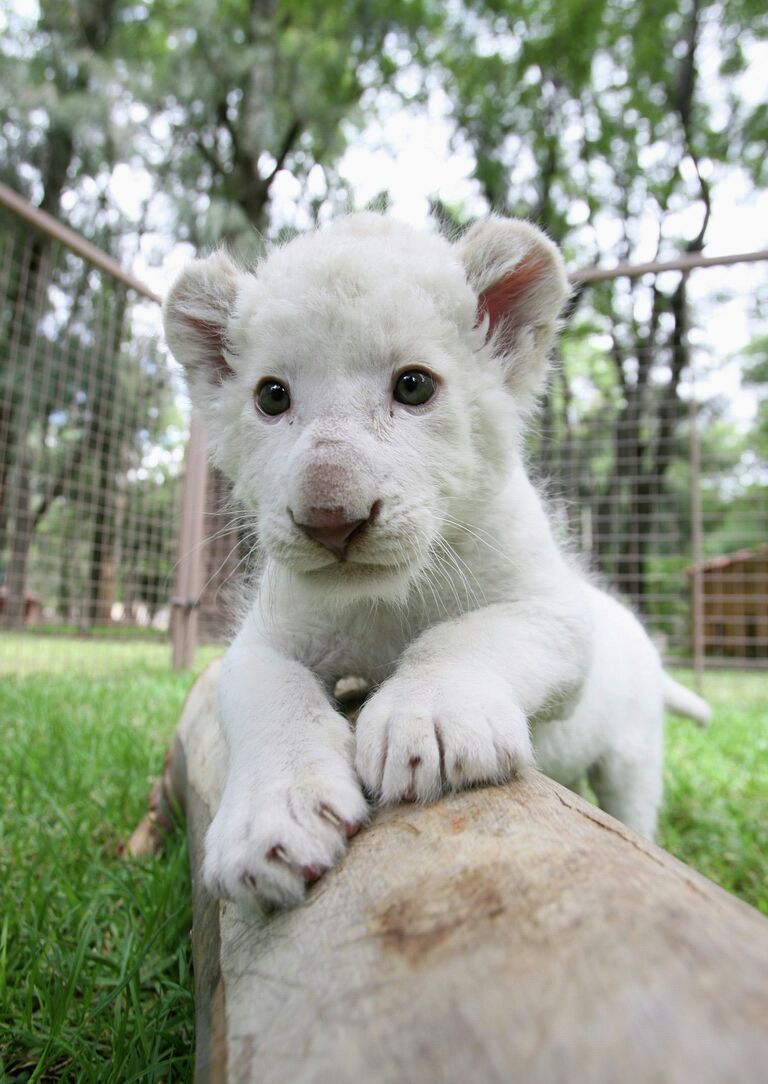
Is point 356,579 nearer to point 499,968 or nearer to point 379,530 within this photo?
point 379,530

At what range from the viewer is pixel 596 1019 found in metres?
0.75


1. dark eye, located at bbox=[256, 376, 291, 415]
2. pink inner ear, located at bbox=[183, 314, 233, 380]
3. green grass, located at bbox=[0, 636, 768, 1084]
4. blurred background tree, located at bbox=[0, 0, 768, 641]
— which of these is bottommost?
green grass, located at bbox=[0, 636, 768, 1084]

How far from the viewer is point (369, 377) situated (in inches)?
77.3

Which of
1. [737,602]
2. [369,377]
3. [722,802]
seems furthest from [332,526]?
[737,602]

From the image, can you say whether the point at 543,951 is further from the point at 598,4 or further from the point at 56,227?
the point at 598,4

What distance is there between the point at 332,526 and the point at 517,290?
1152mm

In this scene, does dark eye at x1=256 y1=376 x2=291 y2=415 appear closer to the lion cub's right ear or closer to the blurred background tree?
the lion cub's right ear

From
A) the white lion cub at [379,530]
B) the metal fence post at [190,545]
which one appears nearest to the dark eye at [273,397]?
the white lion cub at [379,530]

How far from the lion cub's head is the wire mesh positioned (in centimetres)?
630

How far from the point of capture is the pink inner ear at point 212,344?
256cm

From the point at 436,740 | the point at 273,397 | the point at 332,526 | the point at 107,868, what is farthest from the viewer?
the point at 107,868

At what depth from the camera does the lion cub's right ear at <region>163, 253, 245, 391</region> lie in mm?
2484

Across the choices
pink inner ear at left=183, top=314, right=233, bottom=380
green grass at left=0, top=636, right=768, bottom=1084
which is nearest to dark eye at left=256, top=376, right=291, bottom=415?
pink inner ear at left=183, top=314, right=233, bottom=380

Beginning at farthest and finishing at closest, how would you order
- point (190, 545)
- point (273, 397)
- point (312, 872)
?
point (190, 545) < point (273, 397) < point (312, 872)
